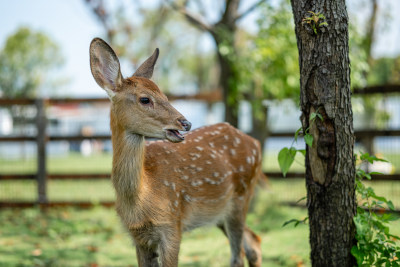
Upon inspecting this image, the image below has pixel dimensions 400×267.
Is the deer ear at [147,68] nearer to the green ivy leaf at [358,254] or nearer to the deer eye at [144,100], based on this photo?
the deer eye at [144,100]

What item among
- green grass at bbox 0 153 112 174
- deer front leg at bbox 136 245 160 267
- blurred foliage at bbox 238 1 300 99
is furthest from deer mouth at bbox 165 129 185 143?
green grass at bbox 0 153 112 174

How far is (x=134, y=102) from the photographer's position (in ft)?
10.4

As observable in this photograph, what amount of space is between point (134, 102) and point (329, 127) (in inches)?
55.0

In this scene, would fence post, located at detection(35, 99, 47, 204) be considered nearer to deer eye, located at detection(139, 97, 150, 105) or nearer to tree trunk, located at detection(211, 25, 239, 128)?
tree trunk, located at detection(211, 25, 239, 128)

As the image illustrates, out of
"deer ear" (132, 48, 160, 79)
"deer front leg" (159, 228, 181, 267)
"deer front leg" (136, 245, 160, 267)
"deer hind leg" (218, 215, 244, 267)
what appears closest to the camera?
"deer front leg" (159, 228, 181, 267)

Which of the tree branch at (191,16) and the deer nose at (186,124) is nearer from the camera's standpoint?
the deer nose at (186,124)

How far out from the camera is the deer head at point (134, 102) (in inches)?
120

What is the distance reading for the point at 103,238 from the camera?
621 cm

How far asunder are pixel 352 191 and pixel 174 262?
4.65ft

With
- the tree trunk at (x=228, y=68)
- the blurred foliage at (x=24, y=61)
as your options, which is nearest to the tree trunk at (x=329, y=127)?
the tree trunk at (x=228, y=68)

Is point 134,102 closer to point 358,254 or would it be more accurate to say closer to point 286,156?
point 286,156

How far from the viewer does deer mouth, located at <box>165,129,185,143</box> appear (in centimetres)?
301

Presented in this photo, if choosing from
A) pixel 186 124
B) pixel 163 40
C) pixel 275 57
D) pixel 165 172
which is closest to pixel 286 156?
pixel 186 124

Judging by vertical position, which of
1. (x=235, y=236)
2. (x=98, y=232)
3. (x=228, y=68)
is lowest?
(x=98, y=232)
